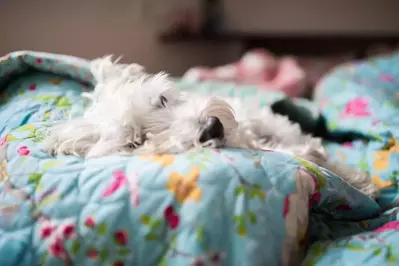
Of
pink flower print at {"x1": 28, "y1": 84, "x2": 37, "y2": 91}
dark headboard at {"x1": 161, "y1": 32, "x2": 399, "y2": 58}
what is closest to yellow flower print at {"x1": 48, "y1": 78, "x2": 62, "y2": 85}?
pink flower print at {"x1": 28, "y1": 84, "x2": 37, "y2": 91}

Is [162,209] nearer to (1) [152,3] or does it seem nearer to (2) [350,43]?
(1) [152,3]

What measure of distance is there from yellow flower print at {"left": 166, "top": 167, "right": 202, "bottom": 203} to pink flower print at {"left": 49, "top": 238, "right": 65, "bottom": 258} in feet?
0.58

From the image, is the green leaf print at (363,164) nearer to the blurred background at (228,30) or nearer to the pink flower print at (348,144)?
the pink flower print at (348,144)

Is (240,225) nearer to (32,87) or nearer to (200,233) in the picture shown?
(200,233)

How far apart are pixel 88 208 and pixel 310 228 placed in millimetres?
420

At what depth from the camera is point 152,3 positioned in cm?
236

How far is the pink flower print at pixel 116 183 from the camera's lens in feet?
2.08

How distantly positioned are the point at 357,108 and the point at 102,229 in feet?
3.22

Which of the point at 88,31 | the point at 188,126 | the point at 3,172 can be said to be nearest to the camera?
the point at 3,172

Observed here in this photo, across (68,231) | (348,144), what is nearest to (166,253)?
(68,231)

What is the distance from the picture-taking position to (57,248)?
1.99ft

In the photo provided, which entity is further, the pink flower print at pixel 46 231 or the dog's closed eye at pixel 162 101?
the dog's closed eye at pixel 162 101

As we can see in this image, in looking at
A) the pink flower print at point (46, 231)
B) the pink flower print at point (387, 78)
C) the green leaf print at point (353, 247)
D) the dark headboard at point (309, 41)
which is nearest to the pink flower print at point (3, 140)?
the pink flower print at point (46, 231)

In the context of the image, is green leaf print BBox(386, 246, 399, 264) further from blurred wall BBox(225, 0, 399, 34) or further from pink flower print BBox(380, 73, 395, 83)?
blurred wall BBox(225, 0, 399, 34)
